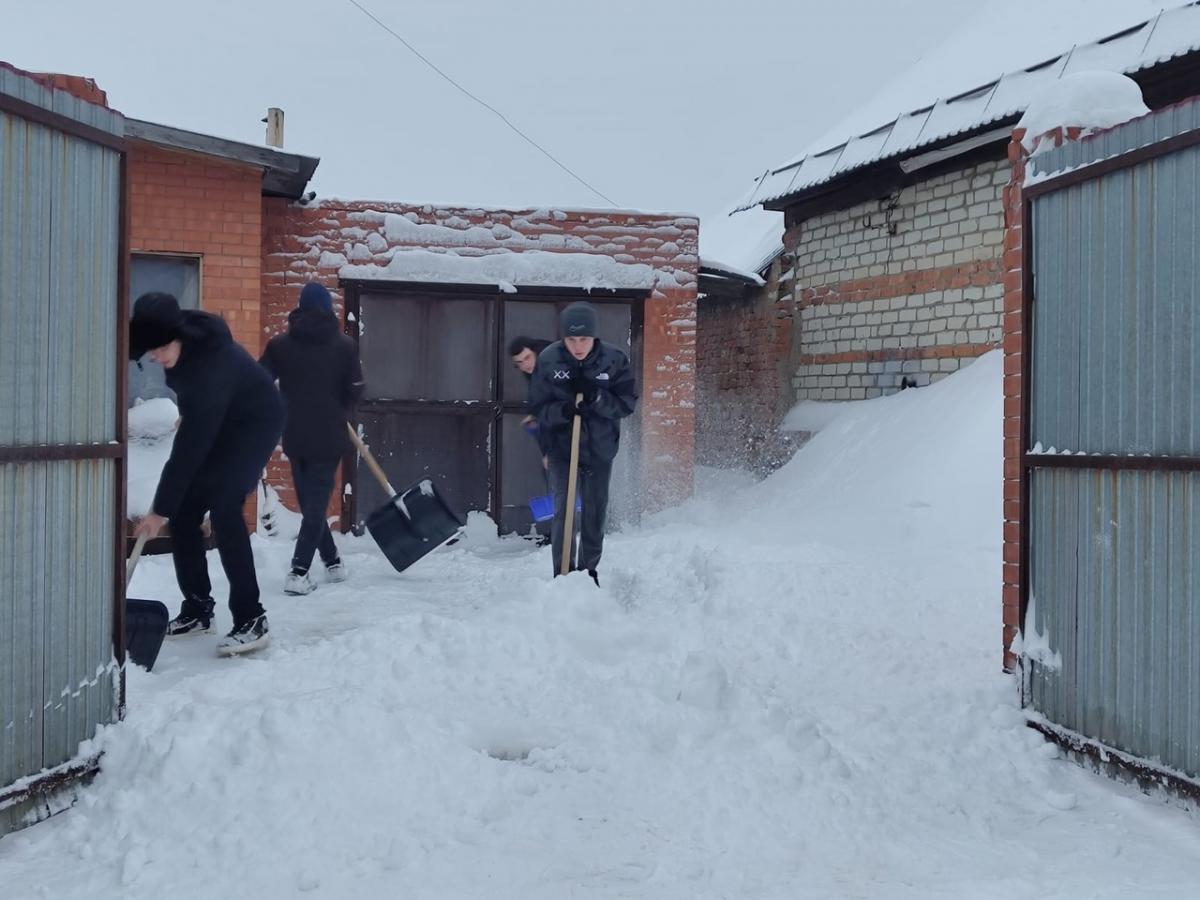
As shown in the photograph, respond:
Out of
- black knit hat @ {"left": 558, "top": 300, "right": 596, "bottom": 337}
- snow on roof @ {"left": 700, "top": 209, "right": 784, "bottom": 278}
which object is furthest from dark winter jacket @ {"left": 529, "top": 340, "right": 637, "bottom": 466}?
snow on roof @ {"left": 700, "top": 209, "right": 784, "bottom": 278}

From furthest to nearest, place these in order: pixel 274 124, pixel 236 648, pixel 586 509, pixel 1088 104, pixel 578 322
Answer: pixel 274 124, pixel 586 509, pixel 578 322, pixel 236 648, pixel 1088 104

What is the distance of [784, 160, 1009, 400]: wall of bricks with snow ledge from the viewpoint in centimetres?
1017

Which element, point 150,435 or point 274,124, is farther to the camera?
point 274,124

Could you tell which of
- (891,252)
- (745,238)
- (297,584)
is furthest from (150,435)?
(745,238)

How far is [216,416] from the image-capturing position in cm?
433

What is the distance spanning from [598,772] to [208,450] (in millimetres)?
2136

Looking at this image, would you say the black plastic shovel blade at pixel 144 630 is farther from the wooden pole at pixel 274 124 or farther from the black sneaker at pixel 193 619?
→ the wooden pole at pixel 274 124

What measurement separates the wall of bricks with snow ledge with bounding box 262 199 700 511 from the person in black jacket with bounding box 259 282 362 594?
2684mm

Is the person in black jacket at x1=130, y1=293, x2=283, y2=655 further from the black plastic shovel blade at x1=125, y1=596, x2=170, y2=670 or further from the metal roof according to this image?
the metal roof

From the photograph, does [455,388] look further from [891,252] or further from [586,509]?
[891,252]

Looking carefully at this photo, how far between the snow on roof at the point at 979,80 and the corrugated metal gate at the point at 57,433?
7.50m

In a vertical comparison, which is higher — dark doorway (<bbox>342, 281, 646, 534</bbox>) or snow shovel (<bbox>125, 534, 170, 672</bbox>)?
dark doorway (<bbox>342, 281, 646, 534</bbox>)

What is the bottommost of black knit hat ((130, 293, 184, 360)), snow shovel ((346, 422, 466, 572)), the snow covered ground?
the snow covered ground

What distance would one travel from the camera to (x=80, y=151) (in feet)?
10.4
